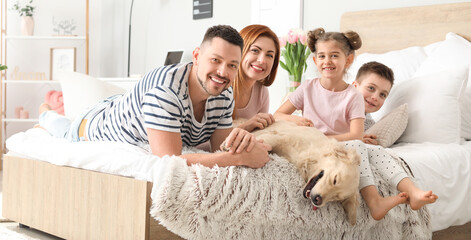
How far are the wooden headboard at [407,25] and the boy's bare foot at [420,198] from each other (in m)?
1.58

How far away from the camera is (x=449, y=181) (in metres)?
2.12

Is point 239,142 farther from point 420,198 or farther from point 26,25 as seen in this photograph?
point 26,25

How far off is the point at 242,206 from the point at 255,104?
100cm

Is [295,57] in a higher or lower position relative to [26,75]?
higher

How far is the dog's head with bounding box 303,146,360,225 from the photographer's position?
61.7 inches

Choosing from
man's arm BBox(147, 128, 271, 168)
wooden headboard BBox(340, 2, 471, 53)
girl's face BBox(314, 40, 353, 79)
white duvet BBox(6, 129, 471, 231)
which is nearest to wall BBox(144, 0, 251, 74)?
wooden headboard BBox(340, 2, 471, 53)

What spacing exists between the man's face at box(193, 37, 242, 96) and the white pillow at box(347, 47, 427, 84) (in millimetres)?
1360

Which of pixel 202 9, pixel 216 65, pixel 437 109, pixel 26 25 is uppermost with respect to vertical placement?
pixel 202 9

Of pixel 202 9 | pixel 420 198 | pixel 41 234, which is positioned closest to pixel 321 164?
pixel 420 198

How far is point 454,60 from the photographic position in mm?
2740

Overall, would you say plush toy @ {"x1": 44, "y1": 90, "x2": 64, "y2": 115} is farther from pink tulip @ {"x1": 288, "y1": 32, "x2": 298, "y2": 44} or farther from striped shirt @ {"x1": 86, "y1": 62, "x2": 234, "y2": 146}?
striped shirt @ {"x1": 86, "y1": 62, "x2": 234, "y2": 146}

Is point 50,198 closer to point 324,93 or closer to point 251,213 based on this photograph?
point 251,213

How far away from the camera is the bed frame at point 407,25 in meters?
2.98

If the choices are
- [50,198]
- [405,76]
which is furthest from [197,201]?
[405,76]
